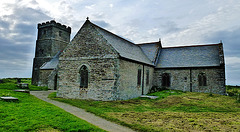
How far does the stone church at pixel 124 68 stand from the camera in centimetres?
1723

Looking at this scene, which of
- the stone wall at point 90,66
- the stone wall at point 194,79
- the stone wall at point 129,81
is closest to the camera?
the stone wall at point 90,66

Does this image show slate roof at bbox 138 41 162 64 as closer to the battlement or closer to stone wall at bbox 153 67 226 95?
stone wall at bbox 153 67 226 95

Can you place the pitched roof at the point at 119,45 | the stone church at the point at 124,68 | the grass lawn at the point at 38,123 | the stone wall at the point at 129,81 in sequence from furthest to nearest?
the pitched roof at the point at 119,45
the stone wall at the point at 129,81
the stone church at the point at 124,68
the grass lawn at the point at 38,123

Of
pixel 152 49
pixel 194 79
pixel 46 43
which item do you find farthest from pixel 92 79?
pixel 46 43

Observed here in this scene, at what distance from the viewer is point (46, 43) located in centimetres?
4103

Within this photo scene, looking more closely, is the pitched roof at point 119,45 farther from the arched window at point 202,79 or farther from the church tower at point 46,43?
the church tower at point 46,43

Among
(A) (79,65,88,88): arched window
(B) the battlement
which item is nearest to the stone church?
(A) (79,65,88,88): arched window

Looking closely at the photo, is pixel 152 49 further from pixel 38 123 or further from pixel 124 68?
pixel 38 123

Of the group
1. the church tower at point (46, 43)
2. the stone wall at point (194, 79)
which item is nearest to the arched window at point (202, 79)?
the stone wall at point (194, 79)

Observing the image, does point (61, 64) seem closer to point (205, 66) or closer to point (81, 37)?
point (81, 37)

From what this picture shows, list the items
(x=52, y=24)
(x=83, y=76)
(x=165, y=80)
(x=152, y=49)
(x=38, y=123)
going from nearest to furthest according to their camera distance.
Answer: (x=38, y=123) → (x=83, y=76) → (x=165, y=80) → (x=152, y=49) → (x=52, y=24)

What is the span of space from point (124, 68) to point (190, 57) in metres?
14.0

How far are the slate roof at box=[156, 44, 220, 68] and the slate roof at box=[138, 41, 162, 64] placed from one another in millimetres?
1184

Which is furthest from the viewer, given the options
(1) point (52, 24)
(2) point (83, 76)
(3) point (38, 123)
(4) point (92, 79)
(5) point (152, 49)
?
(1) point (52, 24)
